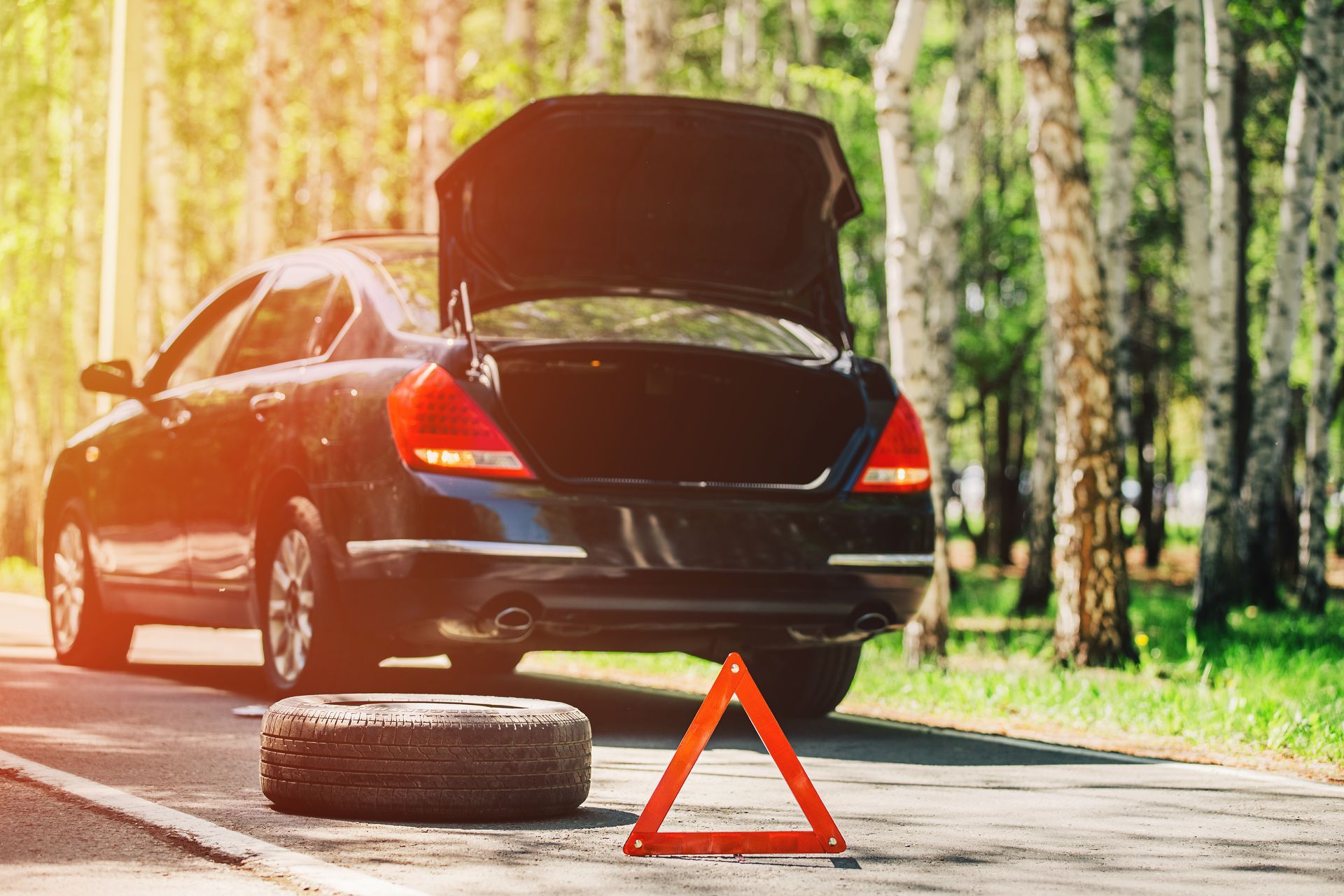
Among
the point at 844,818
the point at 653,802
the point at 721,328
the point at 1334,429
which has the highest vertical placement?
the point at 721,328

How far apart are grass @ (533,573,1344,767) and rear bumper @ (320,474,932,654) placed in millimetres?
1648

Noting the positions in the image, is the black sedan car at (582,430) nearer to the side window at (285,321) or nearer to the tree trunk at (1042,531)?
the side window at (285,321)

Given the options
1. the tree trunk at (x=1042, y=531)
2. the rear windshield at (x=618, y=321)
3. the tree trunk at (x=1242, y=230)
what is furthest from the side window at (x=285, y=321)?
the tree trunk at (x=1242, y=230)

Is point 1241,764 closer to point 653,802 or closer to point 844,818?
point 844,818

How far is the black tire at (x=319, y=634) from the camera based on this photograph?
7.53 metres

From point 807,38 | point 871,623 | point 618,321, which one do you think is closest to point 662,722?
point 871,623

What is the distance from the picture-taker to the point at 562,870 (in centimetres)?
478

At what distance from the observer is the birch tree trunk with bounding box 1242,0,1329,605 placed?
19250mm

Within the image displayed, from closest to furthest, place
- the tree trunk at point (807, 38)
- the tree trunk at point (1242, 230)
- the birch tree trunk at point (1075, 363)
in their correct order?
the birch tree trunk at point (1075, 363) → the tree trunk at point (1242, 230) → the tree trunk at point (807, 38)

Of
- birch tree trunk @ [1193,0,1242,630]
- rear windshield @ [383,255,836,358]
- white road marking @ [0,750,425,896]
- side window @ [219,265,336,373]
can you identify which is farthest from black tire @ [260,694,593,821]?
birch tree trunk @ [1193,0,1242,630]

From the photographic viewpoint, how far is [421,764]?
17.9 ft

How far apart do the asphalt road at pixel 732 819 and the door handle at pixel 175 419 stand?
1283mm

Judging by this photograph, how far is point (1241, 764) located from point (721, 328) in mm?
2728

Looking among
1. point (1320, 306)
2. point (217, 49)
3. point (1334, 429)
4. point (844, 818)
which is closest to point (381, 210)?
point (217, 49)
